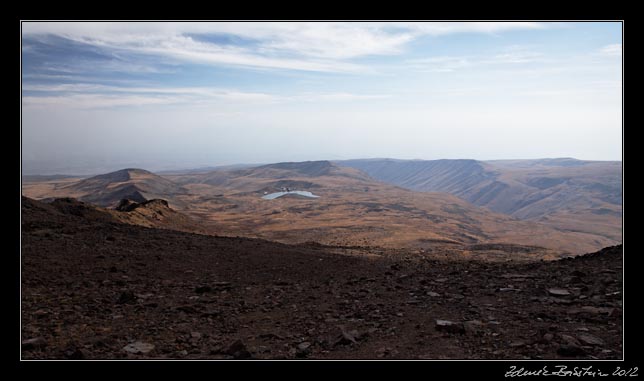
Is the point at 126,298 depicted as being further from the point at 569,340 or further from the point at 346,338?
the point at 569,340

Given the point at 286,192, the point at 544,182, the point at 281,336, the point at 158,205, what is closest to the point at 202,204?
the point at 286,192

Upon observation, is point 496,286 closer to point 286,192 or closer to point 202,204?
point 202,204

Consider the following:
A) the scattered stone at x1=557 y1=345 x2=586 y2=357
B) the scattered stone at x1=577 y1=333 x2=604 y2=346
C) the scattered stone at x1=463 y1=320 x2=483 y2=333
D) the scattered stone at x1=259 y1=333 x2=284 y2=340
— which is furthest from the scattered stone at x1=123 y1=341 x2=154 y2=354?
the scattered stone at x1=577 y1=333 x2=604 y2=346

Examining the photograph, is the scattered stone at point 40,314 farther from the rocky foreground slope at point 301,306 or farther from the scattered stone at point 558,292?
the scattered stone at point 558,292

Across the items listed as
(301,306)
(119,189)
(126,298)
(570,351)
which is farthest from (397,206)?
(570,351)

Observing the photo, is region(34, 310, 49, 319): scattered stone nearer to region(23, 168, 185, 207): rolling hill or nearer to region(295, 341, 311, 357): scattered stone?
region(295, 341, 311, 357): scattered stone
